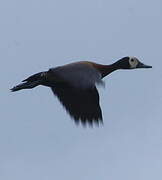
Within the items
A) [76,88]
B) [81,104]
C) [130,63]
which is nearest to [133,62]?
[130,63]

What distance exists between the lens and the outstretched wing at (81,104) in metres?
20.0

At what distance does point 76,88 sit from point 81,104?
0.92m

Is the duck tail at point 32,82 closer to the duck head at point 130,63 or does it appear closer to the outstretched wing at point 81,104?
the outstretched wing at point 81,104

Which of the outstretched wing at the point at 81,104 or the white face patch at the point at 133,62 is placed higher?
the white face patch at the point at 133,62

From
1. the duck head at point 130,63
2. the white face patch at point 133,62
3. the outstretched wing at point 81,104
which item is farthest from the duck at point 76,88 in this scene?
the white face patch at point 133,62

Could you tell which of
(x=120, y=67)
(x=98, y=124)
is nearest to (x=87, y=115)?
(x=98, y=124)

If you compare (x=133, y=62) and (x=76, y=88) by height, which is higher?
(x=133, y=62)

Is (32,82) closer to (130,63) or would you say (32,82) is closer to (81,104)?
(81,104)

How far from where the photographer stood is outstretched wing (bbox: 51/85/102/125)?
65.5ft

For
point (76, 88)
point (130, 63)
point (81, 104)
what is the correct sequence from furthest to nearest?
point (130, 63) < point (81, 104) < point (76, 88)

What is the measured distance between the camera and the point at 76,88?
19.3 meters

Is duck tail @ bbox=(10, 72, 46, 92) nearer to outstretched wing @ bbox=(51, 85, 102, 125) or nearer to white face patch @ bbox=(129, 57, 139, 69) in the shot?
outstretched wing @ bbox=(51, 85, 102, 125)

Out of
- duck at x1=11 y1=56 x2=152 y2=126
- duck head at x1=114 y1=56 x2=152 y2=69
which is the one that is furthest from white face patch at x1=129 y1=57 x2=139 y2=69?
duck at x1=11 y1=56 x2=152 y2=126

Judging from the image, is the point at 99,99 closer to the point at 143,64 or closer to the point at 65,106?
the point at 65,106
